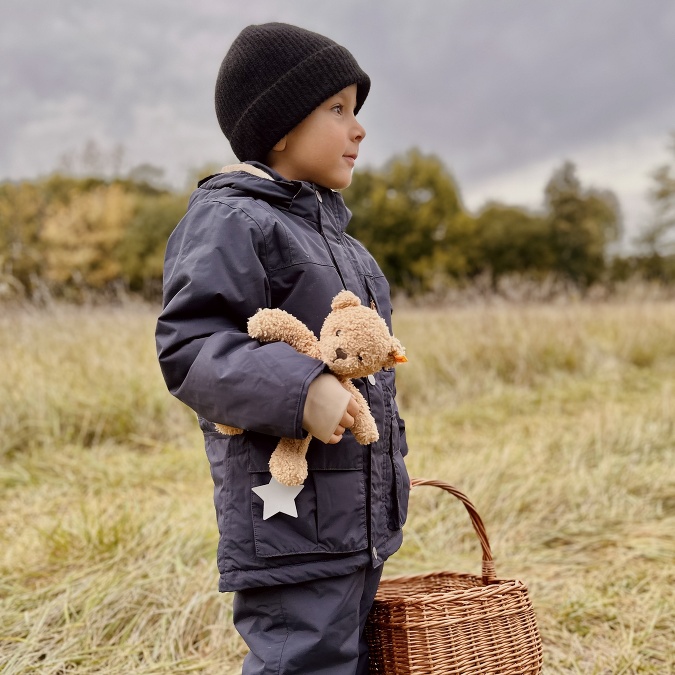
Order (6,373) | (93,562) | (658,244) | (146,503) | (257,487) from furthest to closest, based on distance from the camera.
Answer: (658,244) → (6,373) → (146,503) → (93,562) → (257,487)

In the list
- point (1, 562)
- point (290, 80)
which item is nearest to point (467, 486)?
point (1, 562)

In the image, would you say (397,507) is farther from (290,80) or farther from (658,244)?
(658,244)

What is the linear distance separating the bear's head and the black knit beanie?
19.4 inches

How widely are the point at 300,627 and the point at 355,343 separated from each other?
0.57 m

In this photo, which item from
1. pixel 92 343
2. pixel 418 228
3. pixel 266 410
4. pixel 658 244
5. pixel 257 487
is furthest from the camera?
pixel 658 244

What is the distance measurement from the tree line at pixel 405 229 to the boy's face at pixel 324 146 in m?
19.2

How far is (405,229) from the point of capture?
2245 cm

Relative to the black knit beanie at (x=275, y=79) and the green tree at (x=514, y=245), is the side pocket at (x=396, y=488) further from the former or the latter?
the green tree at (x=514, y=245)

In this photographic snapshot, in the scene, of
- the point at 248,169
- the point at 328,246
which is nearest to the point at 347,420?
the point at 328,246

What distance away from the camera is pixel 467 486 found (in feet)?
10.6

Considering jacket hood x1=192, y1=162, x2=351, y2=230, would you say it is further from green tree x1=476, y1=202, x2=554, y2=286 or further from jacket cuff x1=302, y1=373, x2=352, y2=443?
green tree x1=476, y1=202, x2=554, y2=286

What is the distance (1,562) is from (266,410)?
1.71 m

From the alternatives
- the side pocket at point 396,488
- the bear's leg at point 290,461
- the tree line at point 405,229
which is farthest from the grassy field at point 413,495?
the tree line at point 405,229

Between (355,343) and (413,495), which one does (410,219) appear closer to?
(413,495)
